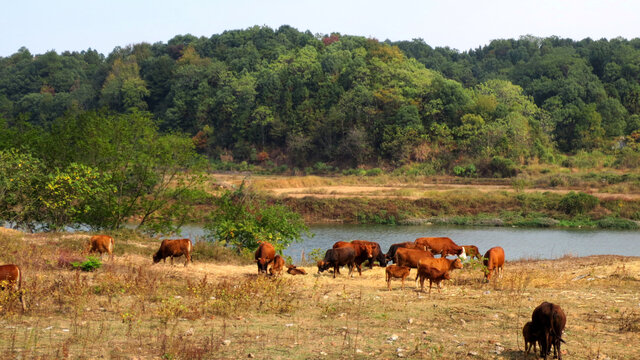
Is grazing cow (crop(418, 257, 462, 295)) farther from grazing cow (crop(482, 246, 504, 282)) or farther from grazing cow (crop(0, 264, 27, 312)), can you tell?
grazing cow (crop(0, 264, 27, 312))

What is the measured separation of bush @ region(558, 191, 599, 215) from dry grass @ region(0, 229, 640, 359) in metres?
26.2

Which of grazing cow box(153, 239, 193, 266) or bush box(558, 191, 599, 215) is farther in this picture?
bush box(558, 191, 599, 215)

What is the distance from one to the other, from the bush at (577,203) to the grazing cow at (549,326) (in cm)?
3455

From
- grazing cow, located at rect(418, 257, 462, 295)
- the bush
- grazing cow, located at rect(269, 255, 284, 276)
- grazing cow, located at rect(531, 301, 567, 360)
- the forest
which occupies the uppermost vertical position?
the forest

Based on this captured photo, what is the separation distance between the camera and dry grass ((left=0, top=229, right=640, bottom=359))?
853 centimetres

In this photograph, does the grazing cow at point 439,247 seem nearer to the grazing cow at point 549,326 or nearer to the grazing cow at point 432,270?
the grazing cow at point 432,270

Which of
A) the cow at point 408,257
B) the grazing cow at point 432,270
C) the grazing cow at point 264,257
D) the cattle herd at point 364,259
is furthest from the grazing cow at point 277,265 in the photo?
the grazing cow at point 432,270

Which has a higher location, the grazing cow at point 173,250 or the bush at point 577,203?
the grazing cow at point 173,250

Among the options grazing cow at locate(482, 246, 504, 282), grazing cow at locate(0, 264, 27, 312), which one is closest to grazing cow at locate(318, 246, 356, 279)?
grazing cow at locate(482, 246, 504, 282)

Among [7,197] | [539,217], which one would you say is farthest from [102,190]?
[539,217]

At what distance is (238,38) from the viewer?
10962 cm

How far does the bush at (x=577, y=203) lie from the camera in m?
40.2

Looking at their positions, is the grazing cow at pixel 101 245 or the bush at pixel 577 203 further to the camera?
the bush at pixel 577 203

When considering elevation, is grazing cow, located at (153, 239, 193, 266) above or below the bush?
above
